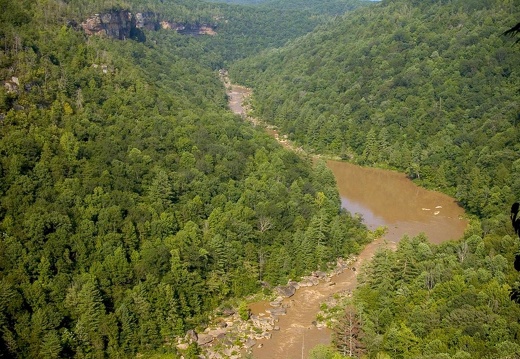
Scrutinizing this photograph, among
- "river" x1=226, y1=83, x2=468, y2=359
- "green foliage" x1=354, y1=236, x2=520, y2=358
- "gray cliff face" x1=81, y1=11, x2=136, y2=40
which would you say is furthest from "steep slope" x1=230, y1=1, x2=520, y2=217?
"gray cliff face" x1=81, y1=11, x2=136, y2=40

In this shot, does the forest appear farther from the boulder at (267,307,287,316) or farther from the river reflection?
the boulder at (267,307,287,316)

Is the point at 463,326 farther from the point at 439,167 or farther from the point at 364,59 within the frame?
the point at 364,59

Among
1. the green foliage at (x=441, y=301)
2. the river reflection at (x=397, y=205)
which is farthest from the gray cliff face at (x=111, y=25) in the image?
the green foliage at (x=441, y=301)

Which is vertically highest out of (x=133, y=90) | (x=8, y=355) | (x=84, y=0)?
(x=84, y=0)

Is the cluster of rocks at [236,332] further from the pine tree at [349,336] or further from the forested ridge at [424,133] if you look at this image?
the pine tree at [349,336]

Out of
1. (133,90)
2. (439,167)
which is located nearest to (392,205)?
(439,167)
